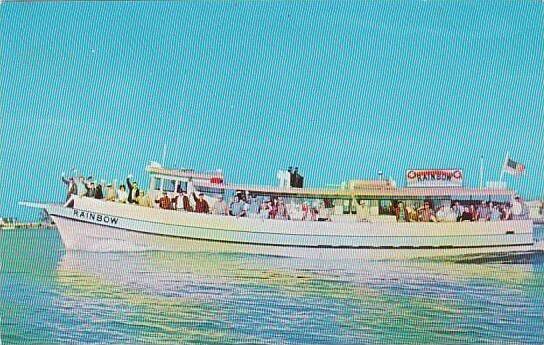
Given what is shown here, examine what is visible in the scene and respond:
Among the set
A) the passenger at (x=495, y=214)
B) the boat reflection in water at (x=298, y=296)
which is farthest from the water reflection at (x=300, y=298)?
the passenger at (x=495, y=214)

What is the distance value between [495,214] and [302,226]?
3.03ft

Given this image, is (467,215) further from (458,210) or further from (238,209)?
(238,209)

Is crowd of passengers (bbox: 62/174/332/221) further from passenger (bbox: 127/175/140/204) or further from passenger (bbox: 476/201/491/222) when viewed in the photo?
passenger (bbox: 476/201/491/222)

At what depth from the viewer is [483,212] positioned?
4238mm

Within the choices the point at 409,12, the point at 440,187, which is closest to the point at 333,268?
the point at 440,187

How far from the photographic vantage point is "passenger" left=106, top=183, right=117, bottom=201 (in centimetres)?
436

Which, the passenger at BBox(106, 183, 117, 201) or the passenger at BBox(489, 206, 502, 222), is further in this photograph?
the passenger at BBox(106, 183, 117, 201)

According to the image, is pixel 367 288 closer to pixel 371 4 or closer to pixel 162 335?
pixel 162 335

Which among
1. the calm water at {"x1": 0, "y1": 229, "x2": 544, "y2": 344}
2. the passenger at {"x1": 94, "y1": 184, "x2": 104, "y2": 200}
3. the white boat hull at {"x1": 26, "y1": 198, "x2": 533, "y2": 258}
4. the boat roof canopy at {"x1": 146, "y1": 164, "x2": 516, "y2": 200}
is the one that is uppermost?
the boat roof canopy at {"x1": 146, "y1": 164, "x2": 516, "y2": 200}

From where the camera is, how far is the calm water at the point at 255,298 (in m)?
4.15

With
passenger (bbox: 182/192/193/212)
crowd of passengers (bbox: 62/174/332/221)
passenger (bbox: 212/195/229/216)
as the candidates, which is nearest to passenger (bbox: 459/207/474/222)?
crowd of passengers (bbox: 62/174/332/221)

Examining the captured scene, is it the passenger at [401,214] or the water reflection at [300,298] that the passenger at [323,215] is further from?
the passenger at [401,214]

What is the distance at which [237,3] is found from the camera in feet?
14.2

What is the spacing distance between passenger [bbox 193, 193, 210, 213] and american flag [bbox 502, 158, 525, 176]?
1428 mm
